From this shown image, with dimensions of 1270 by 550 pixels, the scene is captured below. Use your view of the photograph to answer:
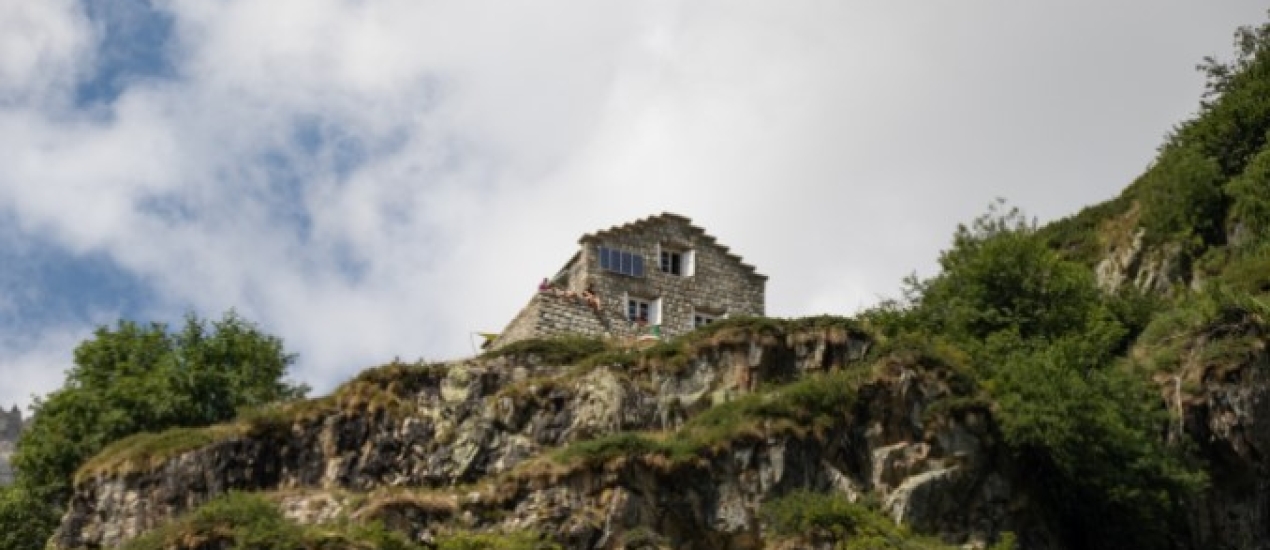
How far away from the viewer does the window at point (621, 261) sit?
63.2m

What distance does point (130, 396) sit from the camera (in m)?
60.3

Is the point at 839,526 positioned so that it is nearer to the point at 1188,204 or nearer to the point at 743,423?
the point at 743,423

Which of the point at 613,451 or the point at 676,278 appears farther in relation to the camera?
the point at 676,278

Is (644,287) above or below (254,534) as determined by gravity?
above

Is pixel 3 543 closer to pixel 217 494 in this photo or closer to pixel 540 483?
pixel 217 494

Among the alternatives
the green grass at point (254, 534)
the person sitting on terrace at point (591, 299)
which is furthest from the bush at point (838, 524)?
the person sitting on terrace at point (591, 299)

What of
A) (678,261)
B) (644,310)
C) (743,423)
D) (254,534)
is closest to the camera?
(254,534)

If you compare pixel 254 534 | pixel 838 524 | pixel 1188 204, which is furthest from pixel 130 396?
pixel 1188 204

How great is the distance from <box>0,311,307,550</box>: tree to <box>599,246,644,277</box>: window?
10.9 meters

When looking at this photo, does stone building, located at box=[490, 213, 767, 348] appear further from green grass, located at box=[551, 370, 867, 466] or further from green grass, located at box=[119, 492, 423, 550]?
green grass, located at box=[119, 492, 423, 550]

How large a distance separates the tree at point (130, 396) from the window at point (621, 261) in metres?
10.9

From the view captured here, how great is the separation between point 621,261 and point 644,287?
109cm

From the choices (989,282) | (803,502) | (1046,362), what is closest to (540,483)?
(803,502)

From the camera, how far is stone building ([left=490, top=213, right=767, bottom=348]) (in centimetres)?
6062
